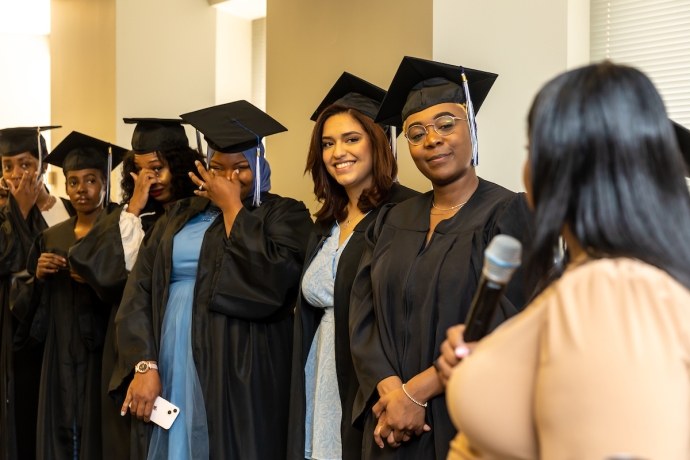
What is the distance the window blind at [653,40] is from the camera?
3023 mm

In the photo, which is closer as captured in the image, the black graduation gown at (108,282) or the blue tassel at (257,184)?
the blue tassel at (257,184)

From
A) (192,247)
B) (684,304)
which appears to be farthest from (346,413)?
(684,304)

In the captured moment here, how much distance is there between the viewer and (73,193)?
13.8ft

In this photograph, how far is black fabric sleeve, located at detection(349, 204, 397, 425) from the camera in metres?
2.32

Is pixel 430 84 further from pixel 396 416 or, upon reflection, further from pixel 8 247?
pixel 8 247

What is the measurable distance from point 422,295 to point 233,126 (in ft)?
4.68

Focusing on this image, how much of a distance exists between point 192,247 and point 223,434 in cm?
83

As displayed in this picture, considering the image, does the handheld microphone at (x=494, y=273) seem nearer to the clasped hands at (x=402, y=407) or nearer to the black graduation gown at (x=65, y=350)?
the clasped hands at (x=402, y=407)

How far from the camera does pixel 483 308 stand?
1163mm

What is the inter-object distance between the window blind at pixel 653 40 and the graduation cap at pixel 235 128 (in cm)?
148

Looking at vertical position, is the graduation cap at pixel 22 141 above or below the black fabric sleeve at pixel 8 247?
above

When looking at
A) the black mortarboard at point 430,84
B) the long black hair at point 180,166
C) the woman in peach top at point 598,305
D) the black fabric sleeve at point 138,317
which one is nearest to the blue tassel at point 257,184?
the black fabric sleeve at point 138,317

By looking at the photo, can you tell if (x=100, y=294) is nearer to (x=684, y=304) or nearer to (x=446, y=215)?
(x=446, y=215)

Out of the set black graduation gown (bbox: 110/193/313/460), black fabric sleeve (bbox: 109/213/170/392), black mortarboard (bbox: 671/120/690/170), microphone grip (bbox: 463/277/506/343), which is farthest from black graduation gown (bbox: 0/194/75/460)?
microphone grip (bbox: 463/277/506/343)
